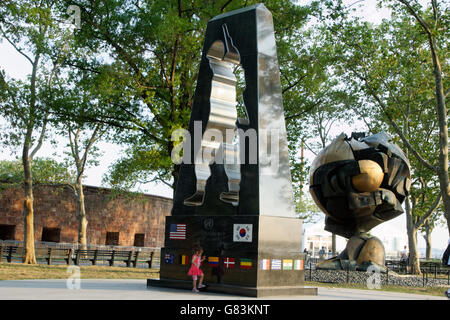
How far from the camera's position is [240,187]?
12195mm

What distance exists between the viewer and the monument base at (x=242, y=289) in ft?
36.5

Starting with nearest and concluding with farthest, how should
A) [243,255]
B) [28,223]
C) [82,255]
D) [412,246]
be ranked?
[243,255]
[28,223]
[82,255]
[412,246]

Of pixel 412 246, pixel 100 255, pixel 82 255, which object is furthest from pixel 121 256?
pixel 412 246

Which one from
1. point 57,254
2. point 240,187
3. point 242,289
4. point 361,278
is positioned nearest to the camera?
point 242,289

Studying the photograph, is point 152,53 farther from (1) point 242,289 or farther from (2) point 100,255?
(1) point 242,289

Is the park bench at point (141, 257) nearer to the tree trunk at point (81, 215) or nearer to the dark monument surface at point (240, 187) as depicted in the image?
the tree trunk at point (81, 215)

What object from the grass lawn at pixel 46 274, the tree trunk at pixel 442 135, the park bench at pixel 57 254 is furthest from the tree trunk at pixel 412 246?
the park bench at pixel 57 254

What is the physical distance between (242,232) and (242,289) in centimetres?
122

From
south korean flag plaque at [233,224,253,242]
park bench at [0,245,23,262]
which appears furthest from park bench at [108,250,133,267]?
south korean flag plaque at [233,224,253,242]

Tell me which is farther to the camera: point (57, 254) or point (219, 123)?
point (57, 254)

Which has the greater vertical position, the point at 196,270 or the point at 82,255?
the point at 82,255

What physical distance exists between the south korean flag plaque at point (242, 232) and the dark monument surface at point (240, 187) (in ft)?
0.07
